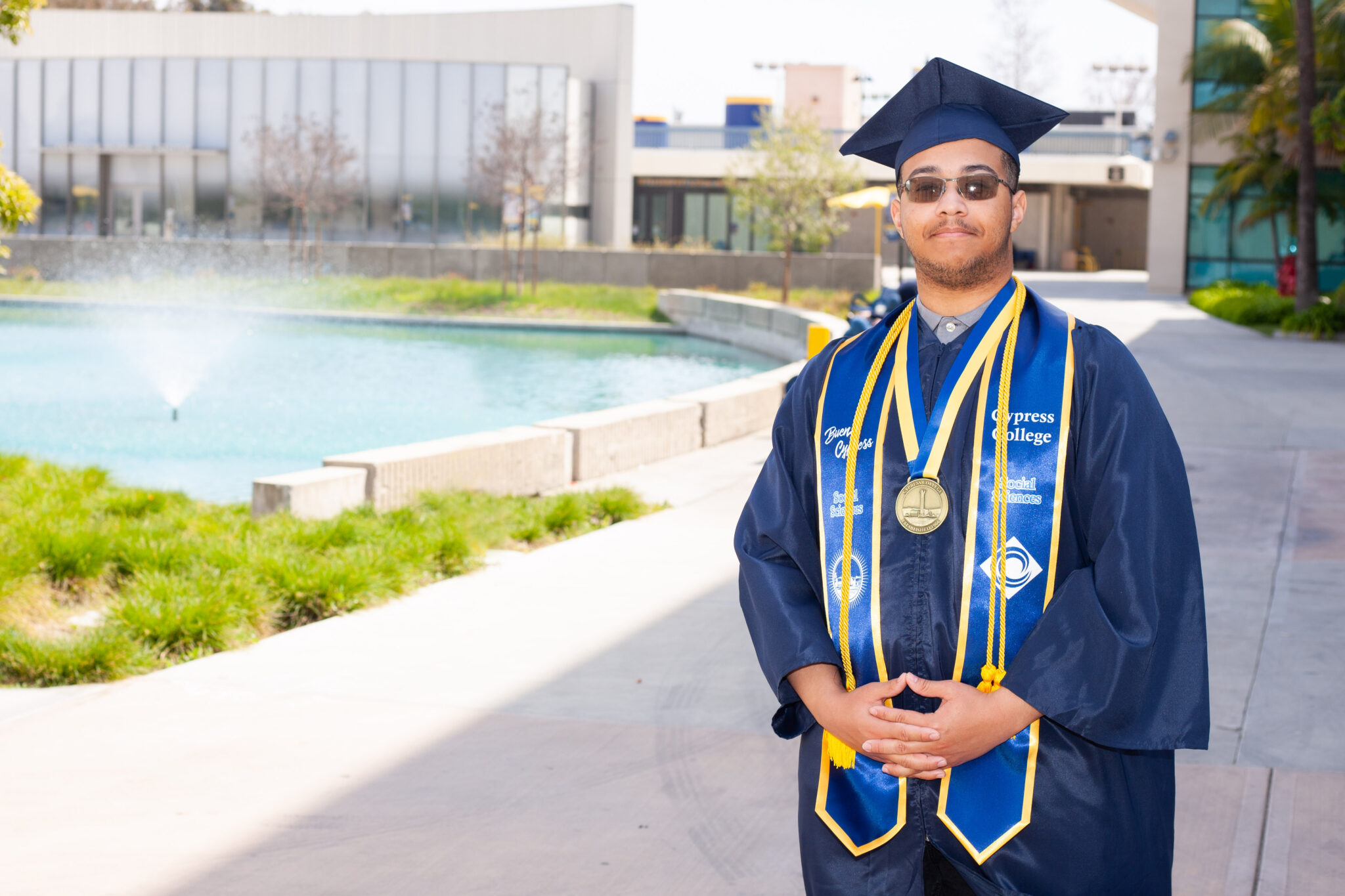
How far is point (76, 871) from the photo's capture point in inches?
145

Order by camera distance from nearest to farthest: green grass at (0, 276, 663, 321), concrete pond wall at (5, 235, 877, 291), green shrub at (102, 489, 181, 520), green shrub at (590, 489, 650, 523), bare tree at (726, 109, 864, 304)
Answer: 1. green shrub at (102, 489, 181, 520)
2. green shrub at (590, 489, 650, 523)
3. green grass at (0, 276, 663, 321)
4. bare tree at (726, 109, 864, 304)
5. concrete pond wall at (5, 235, 877, 291)

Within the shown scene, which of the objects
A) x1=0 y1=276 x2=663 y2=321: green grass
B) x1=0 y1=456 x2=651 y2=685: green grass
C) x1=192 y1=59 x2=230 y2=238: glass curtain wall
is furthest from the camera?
A: x1=192 y1=59 x2=230 y2=238: glass curtain wall

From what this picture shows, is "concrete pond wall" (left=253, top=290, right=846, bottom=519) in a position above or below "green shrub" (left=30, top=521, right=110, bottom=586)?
above

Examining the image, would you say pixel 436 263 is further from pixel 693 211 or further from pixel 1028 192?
pixel 1028 192

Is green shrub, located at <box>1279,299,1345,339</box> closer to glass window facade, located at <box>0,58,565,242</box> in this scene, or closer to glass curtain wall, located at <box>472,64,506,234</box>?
glass window facade, located at <box>0,58,565,242</box>

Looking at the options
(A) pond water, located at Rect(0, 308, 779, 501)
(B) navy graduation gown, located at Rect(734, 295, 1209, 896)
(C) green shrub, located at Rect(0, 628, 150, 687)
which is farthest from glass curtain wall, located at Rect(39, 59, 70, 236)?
(B) navy graduation gown, located at Rect(734, 295, 1209, 896)

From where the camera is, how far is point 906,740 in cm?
212

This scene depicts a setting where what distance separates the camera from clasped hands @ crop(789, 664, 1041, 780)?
2.10 meters

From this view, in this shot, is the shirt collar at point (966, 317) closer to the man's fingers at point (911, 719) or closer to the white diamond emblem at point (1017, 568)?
the white diamond emblem at point (1017, 568)

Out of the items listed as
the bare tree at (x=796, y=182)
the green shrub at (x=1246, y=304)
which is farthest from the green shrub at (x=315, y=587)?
the bare tree at (x=796, y=182)

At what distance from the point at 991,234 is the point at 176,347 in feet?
78.5

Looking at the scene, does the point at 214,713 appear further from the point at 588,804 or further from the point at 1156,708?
the point at 1156,708

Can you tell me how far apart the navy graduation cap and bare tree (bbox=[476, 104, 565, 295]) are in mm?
30052

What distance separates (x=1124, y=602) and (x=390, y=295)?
31681 mm
